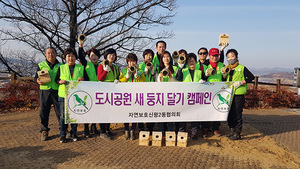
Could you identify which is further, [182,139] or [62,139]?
[62,139]

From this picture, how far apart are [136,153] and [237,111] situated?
228cm

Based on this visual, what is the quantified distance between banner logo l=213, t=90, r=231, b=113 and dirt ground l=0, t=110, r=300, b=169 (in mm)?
722

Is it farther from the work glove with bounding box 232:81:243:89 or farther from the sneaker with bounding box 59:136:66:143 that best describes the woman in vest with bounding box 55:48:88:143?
the work glove with bounding box 232:81:243:89

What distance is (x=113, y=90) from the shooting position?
4238 mm

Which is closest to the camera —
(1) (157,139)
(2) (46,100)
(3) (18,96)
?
(1) (157,139)

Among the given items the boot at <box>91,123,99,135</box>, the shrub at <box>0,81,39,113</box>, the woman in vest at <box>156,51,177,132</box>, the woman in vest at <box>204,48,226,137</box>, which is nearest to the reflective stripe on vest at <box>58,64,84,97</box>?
the boot at <box>91,123,99,135</box>

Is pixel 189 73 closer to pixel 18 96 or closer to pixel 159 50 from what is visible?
pixel 159 50

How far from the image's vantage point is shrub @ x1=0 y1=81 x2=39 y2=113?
331 inches

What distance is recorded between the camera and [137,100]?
14.0 ft

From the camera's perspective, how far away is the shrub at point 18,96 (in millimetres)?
8406

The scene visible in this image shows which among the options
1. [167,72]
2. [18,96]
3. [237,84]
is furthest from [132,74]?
[18,96]

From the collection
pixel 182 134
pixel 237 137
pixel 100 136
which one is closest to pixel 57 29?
pixel 100 136

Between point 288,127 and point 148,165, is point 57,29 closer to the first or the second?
point 148,165

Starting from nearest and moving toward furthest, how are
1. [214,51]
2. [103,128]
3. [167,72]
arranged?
1. [167,72]
2. [214,51]
3. [103,128]
